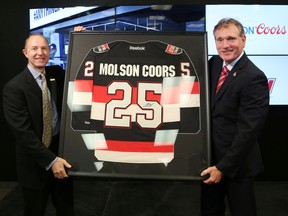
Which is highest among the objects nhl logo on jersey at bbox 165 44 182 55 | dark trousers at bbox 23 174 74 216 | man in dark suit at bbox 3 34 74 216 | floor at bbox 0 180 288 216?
nhl logo on jersey at bbox 165 44 182 55

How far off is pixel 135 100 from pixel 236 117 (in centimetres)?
56

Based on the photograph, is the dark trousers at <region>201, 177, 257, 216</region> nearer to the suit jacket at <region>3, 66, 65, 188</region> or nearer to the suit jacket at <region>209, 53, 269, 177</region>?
the suit jacket at <region>209, 53, 269, 177</region>

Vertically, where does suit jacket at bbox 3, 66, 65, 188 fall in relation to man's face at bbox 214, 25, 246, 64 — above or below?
Answer: below

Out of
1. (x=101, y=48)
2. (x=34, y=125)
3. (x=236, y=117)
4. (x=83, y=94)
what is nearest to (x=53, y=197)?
(x=34, y=125)

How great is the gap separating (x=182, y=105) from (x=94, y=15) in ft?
6.49

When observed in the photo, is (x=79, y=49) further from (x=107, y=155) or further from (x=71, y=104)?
(x=107, y=155)

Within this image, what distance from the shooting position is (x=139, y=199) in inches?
126

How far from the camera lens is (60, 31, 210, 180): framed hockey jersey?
174cm

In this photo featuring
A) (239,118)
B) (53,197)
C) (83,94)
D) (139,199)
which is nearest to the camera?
(239,118)

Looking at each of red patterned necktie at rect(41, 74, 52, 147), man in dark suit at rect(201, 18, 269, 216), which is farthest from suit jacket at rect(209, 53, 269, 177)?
red patterned necktie at rect(41, 74, 52, 147)

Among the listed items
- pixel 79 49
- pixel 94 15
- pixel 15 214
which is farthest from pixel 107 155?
pixel 94 15

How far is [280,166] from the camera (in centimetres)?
362

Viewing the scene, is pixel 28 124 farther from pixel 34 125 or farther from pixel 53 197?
pixel 53 197

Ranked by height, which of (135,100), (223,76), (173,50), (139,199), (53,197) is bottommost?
(139,199)
